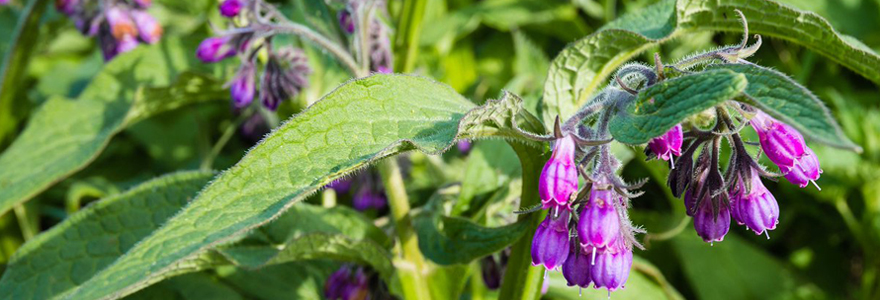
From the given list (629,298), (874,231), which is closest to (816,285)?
(874,231)

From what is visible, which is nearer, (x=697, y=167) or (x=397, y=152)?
(x=397, y=152)

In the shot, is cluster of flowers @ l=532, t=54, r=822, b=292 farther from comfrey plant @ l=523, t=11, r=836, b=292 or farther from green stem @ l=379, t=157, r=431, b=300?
green stem @ l=379, t=157, r=431, b=300

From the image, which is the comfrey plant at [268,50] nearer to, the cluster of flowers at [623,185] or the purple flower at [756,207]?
the cluster of flowers at [623,185]

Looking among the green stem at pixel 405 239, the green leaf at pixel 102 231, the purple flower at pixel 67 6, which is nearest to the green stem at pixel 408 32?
the green stem at pixel 405 239

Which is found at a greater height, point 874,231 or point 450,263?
point 450,263

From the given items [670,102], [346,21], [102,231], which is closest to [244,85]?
[346,21]

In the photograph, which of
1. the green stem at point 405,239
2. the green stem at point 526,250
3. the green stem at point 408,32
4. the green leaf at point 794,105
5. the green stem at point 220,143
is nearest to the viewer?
the green leaf at point 794,105

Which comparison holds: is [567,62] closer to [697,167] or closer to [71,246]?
[697,167]
